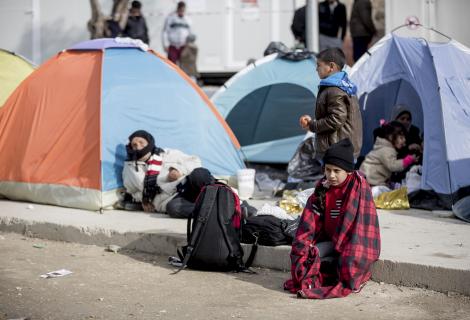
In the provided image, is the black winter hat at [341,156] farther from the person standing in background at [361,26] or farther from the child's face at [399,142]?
the person standing in background at [361,26]

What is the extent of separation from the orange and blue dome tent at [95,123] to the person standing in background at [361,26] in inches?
230

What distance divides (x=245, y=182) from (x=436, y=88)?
7.08 ft

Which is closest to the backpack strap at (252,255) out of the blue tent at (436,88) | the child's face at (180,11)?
the blue tent at (436,88)

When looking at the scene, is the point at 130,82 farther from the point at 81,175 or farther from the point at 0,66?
the point at 0,66

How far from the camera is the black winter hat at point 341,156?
6434 millimetres

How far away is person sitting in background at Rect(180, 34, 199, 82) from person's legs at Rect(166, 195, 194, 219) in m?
8.93

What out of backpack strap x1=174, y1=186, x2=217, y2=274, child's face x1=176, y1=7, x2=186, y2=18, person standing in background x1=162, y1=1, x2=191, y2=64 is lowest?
backpack strap x1=174, y1=186, x2=217, y2=274

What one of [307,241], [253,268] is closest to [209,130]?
[253,268]

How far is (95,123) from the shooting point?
9.44m

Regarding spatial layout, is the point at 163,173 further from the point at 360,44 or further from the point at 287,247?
the point at 360,44

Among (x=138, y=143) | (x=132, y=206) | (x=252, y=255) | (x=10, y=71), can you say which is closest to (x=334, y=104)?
(x=252, y=255)

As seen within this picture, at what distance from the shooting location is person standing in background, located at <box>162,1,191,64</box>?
686 inches

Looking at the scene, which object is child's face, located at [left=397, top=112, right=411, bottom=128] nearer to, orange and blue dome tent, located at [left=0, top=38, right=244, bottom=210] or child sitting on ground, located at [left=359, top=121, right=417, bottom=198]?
child sitting on ground, located at [left=359, top=121, right=417, bottom=198]

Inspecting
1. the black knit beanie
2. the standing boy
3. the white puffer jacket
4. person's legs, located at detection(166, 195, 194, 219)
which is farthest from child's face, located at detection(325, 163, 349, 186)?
the black knit beanie
